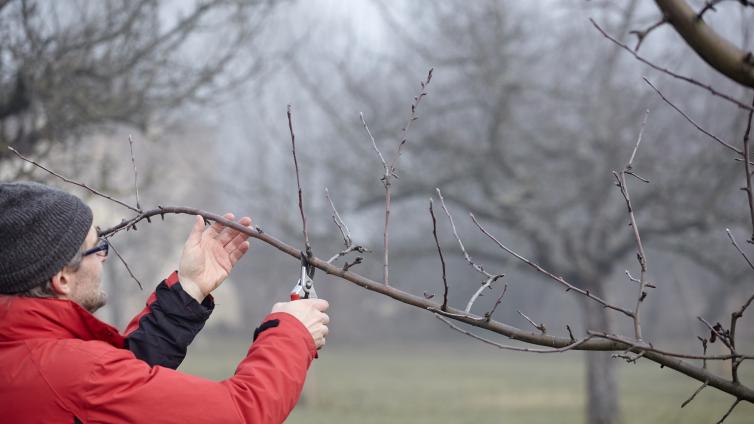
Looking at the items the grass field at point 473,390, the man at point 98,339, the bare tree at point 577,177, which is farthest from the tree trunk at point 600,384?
the man at point 98,339

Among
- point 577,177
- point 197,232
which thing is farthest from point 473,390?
point 197,232

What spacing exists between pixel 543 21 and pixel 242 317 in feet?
86.8

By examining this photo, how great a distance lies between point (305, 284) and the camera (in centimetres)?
233

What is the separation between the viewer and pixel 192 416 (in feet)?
6.28

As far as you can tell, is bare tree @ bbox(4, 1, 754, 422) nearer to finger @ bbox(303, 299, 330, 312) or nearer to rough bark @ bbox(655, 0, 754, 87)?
finger @ bbox(303, 299, 330, 312)

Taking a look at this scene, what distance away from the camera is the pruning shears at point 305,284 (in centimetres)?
228

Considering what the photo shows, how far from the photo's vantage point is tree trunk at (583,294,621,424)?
510 inches

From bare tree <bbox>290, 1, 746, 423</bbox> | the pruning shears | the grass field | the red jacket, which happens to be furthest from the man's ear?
the grass field

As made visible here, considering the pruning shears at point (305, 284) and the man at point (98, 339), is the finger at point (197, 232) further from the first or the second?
the pruning shears at point (305, 284)

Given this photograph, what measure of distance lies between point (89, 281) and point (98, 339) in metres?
0.19

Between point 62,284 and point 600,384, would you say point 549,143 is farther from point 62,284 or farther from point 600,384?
point 62,284

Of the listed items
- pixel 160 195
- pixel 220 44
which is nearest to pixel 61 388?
pixel 220 44

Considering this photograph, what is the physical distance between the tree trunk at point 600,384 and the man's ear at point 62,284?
37.6ft

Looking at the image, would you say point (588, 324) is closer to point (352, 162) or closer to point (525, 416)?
point (525, 416)
